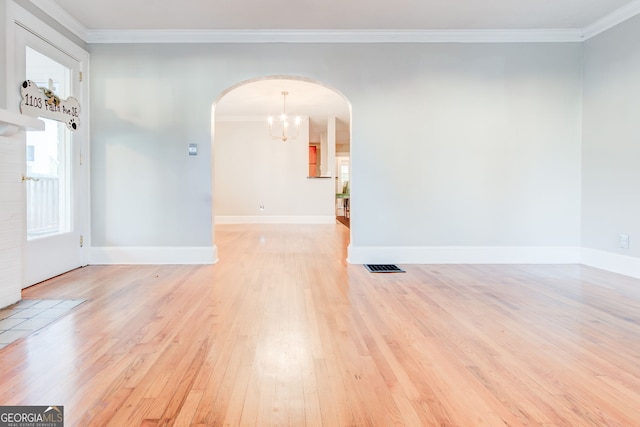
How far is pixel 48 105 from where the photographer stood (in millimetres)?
3066

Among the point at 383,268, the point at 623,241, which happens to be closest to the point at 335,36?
the point at 383,268

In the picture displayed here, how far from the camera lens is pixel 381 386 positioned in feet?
4.51

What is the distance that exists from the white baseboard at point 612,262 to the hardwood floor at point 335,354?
0.30 meters

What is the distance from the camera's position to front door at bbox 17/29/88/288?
9.55 ft

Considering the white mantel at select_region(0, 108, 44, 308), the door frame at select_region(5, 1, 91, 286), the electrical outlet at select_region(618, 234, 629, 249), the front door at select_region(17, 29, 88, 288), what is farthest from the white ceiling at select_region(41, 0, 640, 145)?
the electrical outlet at select_region(618, 234, 629, 249)

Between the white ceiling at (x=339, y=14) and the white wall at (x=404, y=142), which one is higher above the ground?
the white ceiling at (x=339, y=14)

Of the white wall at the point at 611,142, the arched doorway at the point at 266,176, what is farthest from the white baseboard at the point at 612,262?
the arched doorway at the point at 266,176

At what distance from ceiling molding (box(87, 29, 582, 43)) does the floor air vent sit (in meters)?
2.47

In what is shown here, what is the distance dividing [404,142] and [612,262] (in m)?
2.41

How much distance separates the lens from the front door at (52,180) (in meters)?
2.91

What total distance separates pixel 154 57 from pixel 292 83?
2.33 m

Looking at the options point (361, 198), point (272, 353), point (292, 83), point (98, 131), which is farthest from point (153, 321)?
point (292, 83)

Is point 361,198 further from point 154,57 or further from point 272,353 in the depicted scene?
point 154,57

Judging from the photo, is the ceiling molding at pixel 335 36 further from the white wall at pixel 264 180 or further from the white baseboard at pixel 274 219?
the white baseboard at pixel 274 219
